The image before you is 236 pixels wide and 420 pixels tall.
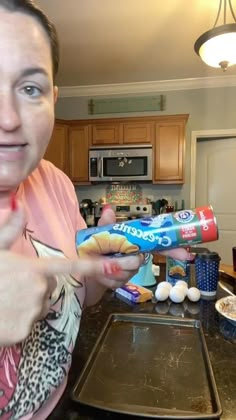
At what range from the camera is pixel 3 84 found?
43 centimetres

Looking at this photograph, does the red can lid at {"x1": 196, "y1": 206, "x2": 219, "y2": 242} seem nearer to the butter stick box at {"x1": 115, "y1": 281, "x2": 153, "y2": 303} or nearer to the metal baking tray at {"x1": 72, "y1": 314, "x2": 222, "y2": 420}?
the metal baking tray at {"x1": 72, "y1": 314, "x2": 222, "y2": 420}

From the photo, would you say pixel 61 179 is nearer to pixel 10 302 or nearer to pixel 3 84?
pixel 3 84

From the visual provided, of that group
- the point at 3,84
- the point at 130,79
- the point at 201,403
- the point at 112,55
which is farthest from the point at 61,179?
the point at 130,79

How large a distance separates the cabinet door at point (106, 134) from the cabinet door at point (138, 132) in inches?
2.5

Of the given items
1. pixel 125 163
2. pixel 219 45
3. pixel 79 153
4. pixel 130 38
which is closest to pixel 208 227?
pixel 219 45

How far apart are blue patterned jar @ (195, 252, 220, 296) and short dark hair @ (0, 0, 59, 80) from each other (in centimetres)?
78

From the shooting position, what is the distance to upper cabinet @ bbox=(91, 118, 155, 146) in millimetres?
3139

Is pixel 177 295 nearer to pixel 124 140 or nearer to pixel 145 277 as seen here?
pixel 145 277

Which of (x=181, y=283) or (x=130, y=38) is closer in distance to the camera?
(x=181, y=283)

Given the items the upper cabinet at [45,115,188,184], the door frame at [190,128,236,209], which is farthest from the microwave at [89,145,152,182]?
the door frame at [190,128,236,209]

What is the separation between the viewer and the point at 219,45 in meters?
1.57

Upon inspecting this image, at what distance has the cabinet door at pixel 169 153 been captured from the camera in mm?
3078

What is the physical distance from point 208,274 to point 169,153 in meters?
2.24

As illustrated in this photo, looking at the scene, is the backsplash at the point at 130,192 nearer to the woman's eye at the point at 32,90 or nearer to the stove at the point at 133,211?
the stove at the point at 133,211
